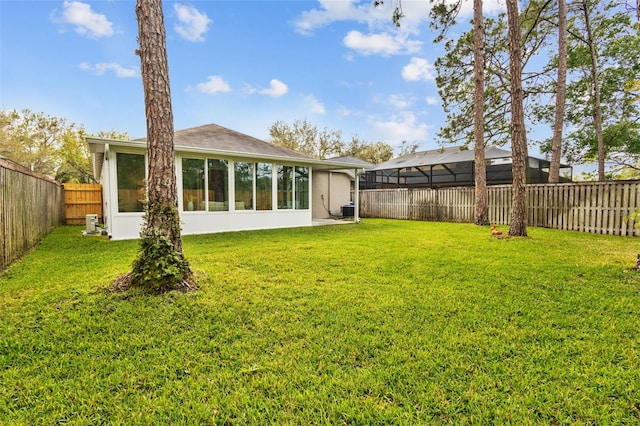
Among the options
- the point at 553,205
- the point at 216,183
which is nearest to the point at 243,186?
the point at 216,183

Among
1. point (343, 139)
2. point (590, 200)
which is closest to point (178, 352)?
point (590, 200)

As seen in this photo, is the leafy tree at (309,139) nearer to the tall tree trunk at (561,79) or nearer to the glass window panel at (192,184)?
the glass window panel at (192,184)

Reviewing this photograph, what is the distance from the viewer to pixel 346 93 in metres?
19.2

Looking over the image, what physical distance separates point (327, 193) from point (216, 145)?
7228 mm

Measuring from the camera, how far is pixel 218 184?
893cm

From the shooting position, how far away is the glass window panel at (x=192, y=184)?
838cm

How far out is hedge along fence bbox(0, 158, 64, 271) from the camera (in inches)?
177

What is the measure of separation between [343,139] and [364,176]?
454 inches

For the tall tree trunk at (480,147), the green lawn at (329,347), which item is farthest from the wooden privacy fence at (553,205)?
the green lawn at (329,347)

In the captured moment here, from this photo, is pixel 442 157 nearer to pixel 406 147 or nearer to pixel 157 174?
pixel 157 174

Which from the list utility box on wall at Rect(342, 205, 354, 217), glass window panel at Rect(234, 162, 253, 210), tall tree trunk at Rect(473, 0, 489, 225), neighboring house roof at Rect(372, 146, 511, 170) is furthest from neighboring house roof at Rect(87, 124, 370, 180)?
neighboring house roof at Rect(372, 146, 511, 170)

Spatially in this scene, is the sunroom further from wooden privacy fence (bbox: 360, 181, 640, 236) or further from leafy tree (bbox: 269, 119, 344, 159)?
leafy tree (bbox: 269, 119, 344, 159)

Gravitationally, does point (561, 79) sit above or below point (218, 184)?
above

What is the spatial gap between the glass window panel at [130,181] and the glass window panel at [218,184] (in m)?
1.76
